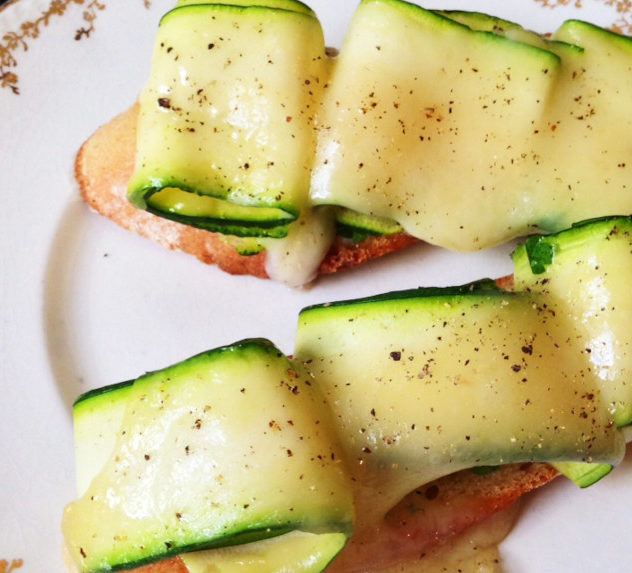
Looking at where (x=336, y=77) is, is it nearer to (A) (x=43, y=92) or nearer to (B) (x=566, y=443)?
(A) (x=43, y=92)

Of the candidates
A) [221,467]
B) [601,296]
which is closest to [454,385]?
[601,296]

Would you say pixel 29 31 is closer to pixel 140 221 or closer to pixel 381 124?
pixel 140 221

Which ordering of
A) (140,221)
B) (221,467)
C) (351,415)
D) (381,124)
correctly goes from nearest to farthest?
1. (221,467)
2. (351,415)
3. (381,124)
4. (140,221)

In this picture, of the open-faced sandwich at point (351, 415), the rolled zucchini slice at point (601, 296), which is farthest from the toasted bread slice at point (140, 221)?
the rolled zucchini slice at point (601, 296)

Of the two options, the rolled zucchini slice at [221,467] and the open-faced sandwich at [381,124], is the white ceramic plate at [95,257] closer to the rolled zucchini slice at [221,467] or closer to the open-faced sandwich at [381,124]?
the open-faced sandwich at [381,124]

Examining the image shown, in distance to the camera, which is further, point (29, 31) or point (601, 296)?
point (29, 31)

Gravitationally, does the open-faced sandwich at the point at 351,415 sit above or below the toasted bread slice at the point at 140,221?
below

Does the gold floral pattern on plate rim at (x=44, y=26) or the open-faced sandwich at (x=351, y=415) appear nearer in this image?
the open-faced sandwich at (x=351, y=415)
